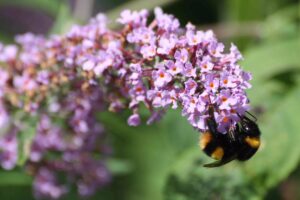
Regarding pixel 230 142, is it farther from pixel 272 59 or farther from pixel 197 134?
pixel 272 59

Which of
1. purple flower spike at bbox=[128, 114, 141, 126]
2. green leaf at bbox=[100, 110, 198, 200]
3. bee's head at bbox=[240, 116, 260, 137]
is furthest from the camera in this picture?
green leaf at bbox=[100, 110, 198, 200]

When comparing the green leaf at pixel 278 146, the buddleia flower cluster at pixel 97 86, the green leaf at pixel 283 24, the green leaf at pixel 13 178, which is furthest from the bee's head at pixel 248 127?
the green leaf at pixel 13 178

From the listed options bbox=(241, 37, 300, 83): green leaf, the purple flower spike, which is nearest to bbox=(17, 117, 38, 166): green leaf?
the purple flower spike

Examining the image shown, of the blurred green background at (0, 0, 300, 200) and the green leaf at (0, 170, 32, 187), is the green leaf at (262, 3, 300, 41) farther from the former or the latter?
the green leaf at (0, 170, 32, 187)

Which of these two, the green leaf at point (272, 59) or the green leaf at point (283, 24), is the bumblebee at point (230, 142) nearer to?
the green leaf at point (272, 59)

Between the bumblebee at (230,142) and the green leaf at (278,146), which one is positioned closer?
the bumblebee at (230,142)

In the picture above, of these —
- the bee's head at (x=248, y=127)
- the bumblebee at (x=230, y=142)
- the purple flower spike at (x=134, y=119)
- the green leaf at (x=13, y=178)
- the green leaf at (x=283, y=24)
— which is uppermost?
the green leaf at (x=283, y=24)

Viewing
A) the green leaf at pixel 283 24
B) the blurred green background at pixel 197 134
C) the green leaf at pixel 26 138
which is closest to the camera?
the green leaf at pixel 26 138

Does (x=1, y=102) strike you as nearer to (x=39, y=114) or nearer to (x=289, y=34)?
(x=39, y=114)
